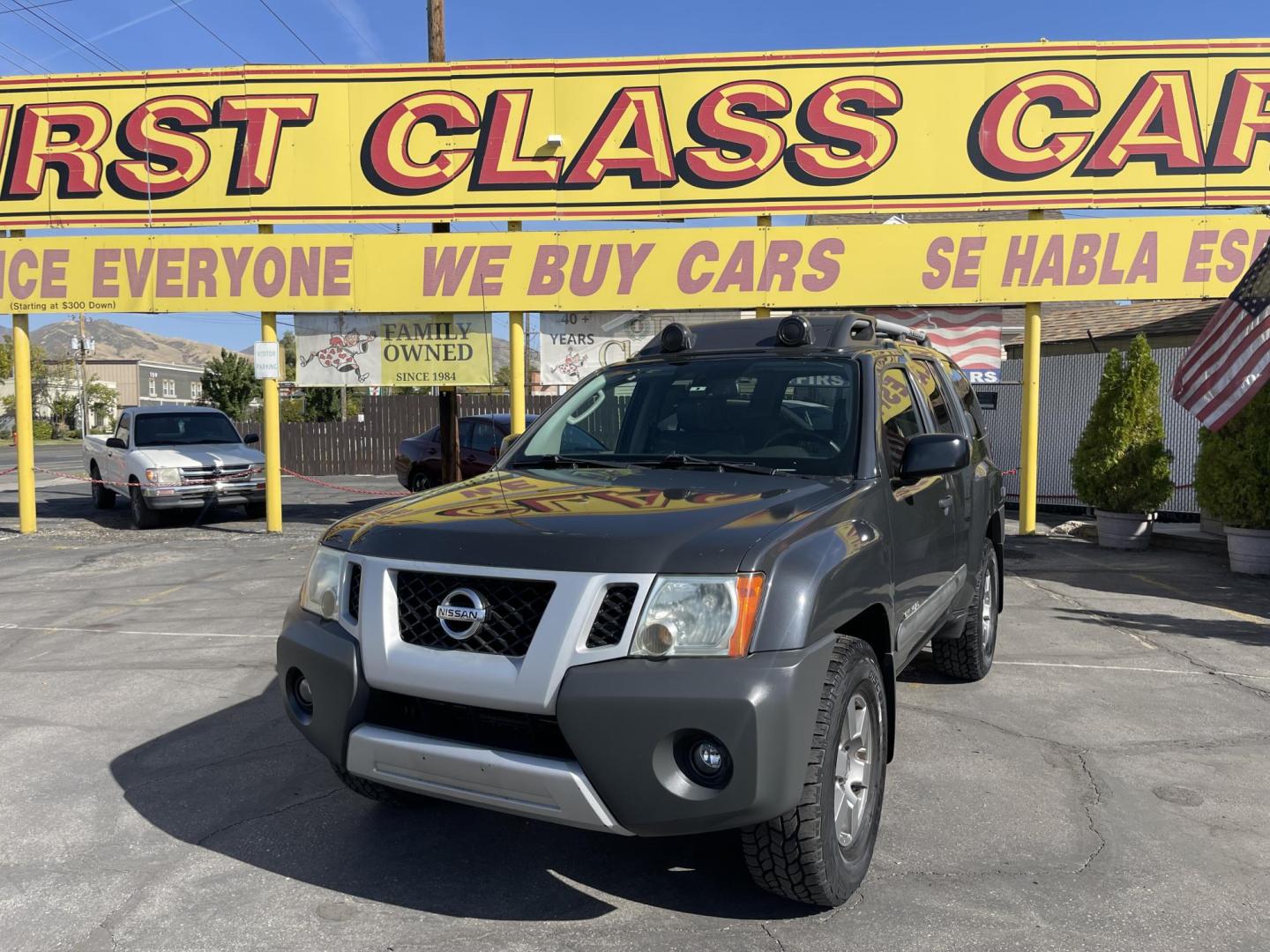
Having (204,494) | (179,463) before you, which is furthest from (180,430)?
(204,494)

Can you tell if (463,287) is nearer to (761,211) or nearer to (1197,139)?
(761,211)

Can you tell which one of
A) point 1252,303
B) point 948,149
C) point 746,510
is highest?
point 948,149

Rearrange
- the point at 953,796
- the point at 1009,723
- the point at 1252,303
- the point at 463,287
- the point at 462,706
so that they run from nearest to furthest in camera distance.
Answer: the point at 462,706
the point at 953,796
the point at 1009,723
the point at 1252,303
the point at 463,287

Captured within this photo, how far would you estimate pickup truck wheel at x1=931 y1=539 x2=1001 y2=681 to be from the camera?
5.59 metres

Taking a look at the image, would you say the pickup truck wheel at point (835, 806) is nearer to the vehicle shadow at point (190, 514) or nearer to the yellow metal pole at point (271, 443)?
the yellow metal pole at point (271, 443)

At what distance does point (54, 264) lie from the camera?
43.0 ft

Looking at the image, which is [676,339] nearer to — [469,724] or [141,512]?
[469,724]

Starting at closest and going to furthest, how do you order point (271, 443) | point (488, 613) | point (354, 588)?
point (488, 613) → point (354, 588) → point (271, 443)

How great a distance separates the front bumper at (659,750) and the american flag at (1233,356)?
8.24m

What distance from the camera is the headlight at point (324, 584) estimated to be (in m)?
3.39

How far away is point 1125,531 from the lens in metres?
11.3

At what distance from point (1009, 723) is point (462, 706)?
3235 mm

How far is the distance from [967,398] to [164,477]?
11.2 meters

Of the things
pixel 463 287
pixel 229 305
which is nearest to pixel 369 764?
pixel 463 287
